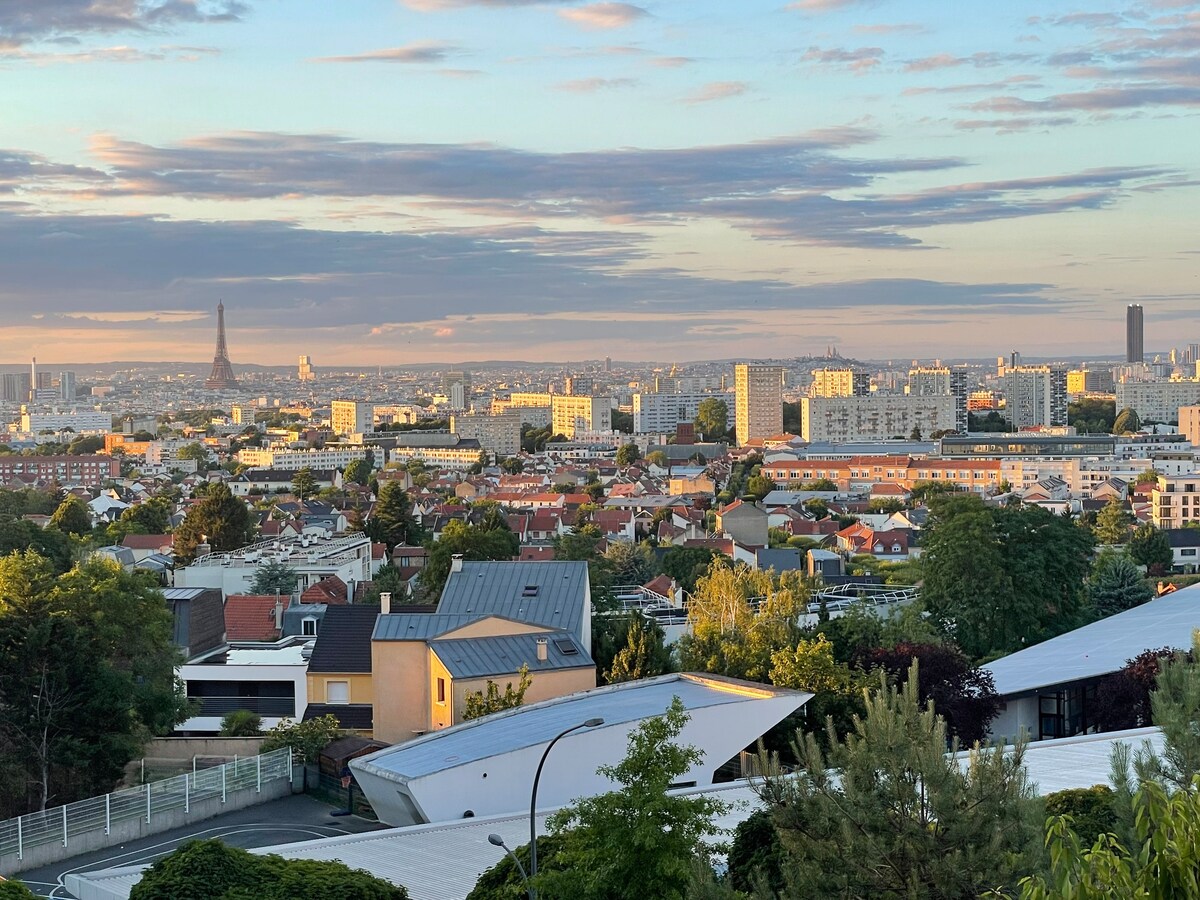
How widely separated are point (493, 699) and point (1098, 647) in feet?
38.7

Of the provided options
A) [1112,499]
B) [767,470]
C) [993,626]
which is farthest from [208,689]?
[767,470]

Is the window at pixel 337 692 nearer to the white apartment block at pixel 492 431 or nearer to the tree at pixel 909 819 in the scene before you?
the tree at pixel 909 819

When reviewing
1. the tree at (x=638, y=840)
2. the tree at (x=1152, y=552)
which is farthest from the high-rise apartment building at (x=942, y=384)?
the tree at (x=638, y=840)

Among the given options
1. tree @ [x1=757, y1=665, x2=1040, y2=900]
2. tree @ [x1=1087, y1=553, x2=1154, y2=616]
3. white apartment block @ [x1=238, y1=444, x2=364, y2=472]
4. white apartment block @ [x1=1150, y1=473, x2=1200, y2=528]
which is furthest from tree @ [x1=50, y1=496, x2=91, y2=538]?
white apartment block @ [x1=238, y1=444, x2=364, y2=472]

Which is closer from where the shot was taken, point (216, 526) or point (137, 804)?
point (137, 804)

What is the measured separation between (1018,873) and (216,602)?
A: 30.6m

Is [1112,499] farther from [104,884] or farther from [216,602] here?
[104,884]

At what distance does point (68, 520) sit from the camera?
65875mm

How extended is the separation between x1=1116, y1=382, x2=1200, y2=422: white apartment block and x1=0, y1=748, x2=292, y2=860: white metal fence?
6663 inches

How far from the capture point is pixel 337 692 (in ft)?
91.0

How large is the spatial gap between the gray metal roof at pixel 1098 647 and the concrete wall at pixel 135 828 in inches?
462

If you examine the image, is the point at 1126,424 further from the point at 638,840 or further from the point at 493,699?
the point at 638,840

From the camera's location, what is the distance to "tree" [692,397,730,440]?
168250 millimetres

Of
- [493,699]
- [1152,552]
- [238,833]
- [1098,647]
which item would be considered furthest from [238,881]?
[1152,552]
